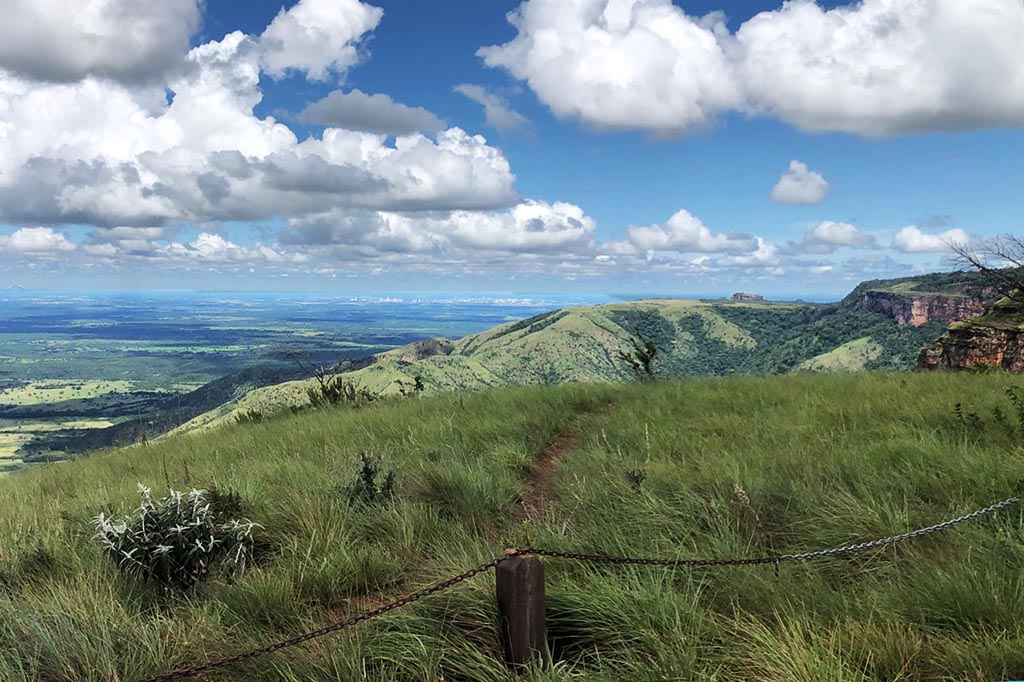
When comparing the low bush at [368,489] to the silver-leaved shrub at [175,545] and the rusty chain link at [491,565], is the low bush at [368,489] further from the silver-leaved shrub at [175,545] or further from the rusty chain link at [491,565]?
the rusty chain link at [491,565]

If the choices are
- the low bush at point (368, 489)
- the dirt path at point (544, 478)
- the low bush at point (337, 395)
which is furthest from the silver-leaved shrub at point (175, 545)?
the low bush at point (337, 395)

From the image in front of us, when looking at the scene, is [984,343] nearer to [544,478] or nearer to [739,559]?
[544,478]

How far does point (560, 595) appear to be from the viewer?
3.20 m

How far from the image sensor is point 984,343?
1859cm

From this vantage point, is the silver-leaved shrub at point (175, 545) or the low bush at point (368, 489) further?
the low bush at point (368, 489)

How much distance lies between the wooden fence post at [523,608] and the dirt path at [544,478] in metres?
2.08

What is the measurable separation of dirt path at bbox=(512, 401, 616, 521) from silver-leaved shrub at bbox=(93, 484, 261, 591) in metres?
2.29

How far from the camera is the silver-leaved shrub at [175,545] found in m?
4.15

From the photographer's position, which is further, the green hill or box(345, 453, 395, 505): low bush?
the green hill

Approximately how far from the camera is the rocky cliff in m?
16.2

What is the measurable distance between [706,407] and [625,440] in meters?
2.38

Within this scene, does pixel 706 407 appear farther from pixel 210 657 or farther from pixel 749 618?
pixel 210 657

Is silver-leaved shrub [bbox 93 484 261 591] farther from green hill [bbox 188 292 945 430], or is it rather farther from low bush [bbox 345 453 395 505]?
green hill [bbox 188 292 945 430]

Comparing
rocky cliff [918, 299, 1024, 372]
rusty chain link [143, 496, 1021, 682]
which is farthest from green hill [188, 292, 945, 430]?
rusty chain link [143, 496, 1021, 682]
